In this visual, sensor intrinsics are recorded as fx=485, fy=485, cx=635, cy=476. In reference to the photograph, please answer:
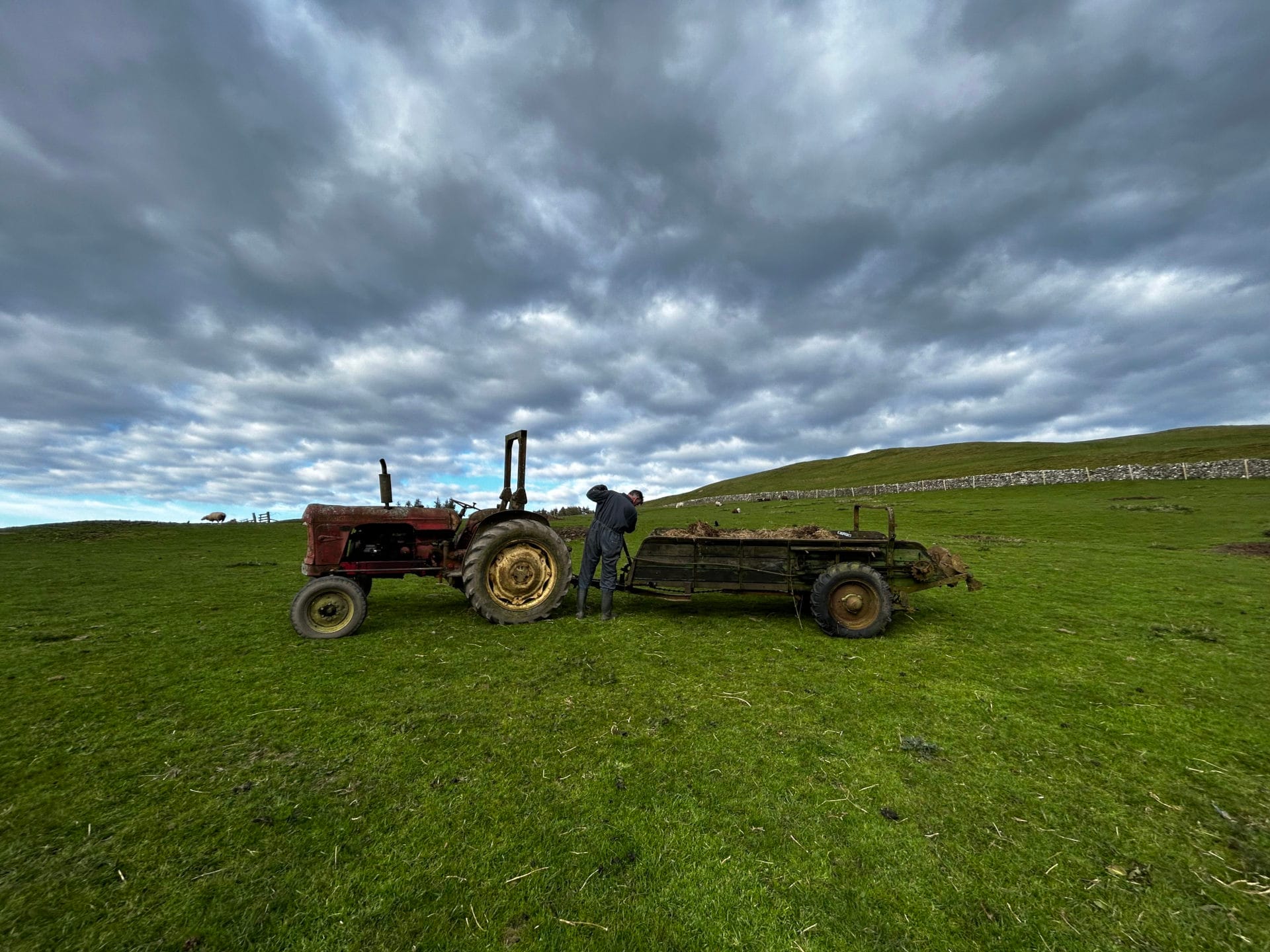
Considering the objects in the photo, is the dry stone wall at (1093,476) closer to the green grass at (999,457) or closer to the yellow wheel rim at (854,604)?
the green grass at (999,457)

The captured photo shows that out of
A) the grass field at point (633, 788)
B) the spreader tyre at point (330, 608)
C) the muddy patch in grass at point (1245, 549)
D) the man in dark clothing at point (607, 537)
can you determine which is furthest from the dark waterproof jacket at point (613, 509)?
the muddy patch in grass at point (1245, 549)

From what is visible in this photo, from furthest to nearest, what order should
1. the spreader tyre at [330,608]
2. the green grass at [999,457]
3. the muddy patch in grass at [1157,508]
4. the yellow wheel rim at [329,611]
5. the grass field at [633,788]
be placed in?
the green grass at [999,457] < the muddy patch in grass at [1157,508] < the yellow wheel rim at [329,611] < the spreader tyre at [330,608] < the grass field at [633,788]

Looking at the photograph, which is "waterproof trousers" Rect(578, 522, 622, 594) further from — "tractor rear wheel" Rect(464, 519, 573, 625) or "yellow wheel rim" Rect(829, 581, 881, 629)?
"yellow wheel rim" Rect(829, 581, 881, 629)

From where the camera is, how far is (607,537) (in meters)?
7.09

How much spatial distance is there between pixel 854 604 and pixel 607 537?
3.45m

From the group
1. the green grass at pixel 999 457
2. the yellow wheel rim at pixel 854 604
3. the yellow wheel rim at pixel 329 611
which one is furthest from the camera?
the green grass at pixel 999 457

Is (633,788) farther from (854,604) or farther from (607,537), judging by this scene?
(854,604)

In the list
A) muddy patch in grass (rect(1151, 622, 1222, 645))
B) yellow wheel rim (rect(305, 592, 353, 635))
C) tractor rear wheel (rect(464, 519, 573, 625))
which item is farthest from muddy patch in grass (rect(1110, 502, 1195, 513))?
yellow wheel rim (rect(305, 592, 353, 635))

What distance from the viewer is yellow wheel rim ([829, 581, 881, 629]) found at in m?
6.34

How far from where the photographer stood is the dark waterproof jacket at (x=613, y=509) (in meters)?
7.08

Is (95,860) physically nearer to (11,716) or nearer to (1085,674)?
(11,716)

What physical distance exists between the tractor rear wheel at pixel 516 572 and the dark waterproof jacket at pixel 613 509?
73cm

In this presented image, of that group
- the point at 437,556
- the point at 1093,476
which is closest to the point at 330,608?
the point at 437,556

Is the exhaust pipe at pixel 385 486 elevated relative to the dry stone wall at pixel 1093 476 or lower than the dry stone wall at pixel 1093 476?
lower
